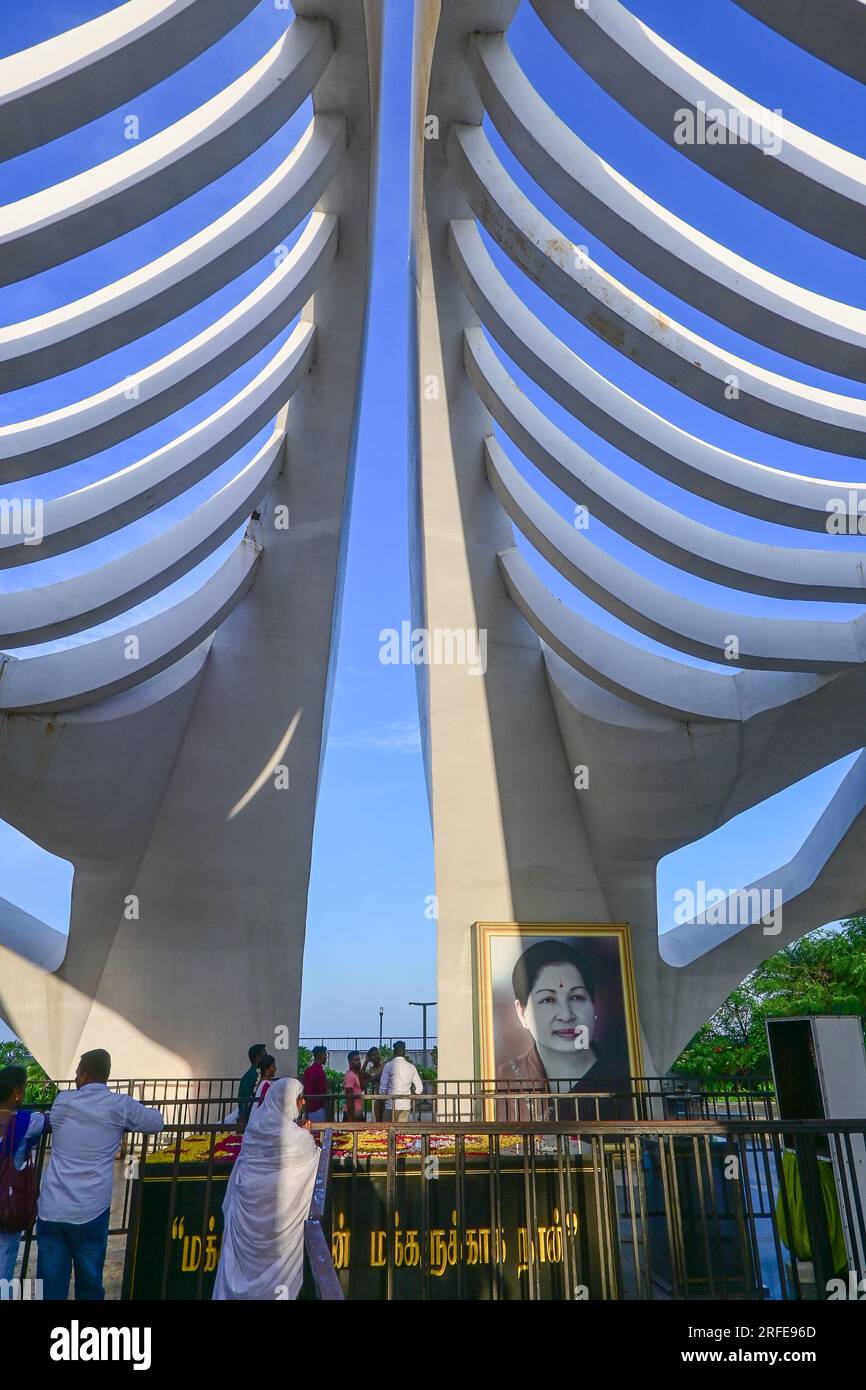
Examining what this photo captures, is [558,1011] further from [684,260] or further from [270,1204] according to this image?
[684,260]

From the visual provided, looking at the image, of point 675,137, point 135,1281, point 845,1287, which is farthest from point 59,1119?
point 675,137

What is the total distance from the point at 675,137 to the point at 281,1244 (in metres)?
6.75

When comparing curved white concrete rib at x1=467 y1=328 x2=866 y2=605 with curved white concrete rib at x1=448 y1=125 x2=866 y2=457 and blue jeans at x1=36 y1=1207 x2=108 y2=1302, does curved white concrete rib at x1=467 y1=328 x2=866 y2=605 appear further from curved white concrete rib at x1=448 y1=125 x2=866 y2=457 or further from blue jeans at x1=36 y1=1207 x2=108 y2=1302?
blue jeans at x1=36 y1=1207 x2=108 y2=1302

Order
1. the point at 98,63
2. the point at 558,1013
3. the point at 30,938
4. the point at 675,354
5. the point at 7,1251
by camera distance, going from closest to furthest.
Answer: the point at 7,1251, the point at 98,63, the point at 675,354, the point at 558,1013, the point at 30,938

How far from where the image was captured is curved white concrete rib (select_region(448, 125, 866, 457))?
722 centimetres

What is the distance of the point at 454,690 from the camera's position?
14.7 metres

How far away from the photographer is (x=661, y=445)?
845 centimetres

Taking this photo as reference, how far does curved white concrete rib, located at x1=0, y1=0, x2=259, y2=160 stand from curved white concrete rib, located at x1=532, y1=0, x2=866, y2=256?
242 centimetres

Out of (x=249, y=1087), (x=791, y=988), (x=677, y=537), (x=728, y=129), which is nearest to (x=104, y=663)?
(x=249, y=1087)

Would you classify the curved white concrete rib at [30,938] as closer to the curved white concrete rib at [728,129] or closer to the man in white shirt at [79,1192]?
the man in white shirt at [79,1192]

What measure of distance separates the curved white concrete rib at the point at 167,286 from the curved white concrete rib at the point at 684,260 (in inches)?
84.3

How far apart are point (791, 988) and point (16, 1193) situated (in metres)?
31.5

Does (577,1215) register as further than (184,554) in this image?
No

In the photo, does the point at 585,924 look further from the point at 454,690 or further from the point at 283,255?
the point at 283,255
